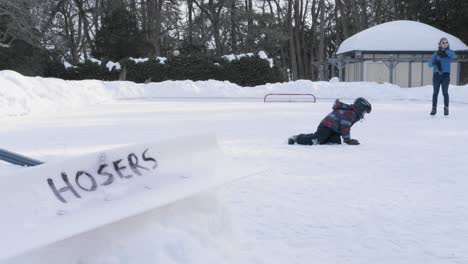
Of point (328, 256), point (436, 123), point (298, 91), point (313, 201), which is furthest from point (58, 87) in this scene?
point (328, 256)

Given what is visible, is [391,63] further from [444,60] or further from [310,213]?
[310,213]

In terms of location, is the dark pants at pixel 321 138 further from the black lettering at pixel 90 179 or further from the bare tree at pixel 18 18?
the bare tree at pixel 18 18

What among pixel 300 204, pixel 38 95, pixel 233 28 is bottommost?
pixel 300 204

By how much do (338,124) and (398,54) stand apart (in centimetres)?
2284

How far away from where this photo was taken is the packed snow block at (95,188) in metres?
2.06

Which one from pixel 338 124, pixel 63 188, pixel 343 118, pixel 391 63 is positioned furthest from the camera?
pixel 391 63

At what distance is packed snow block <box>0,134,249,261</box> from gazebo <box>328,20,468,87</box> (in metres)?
24.2

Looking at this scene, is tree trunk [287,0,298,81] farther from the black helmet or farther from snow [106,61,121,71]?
the black helmet

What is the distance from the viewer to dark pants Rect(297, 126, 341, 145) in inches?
268

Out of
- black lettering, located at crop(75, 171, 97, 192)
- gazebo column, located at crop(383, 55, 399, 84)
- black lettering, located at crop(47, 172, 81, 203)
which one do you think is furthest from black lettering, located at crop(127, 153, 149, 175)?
gazebo column, located at crop(383, 55, 399, 84)

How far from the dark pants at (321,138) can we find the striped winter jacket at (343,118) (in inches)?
3.4

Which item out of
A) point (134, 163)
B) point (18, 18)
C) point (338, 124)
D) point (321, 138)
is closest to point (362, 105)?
point (338, 124)

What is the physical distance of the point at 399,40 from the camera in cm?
2806

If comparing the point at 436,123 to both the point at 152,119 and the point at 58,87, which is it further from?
the point at 58,87
